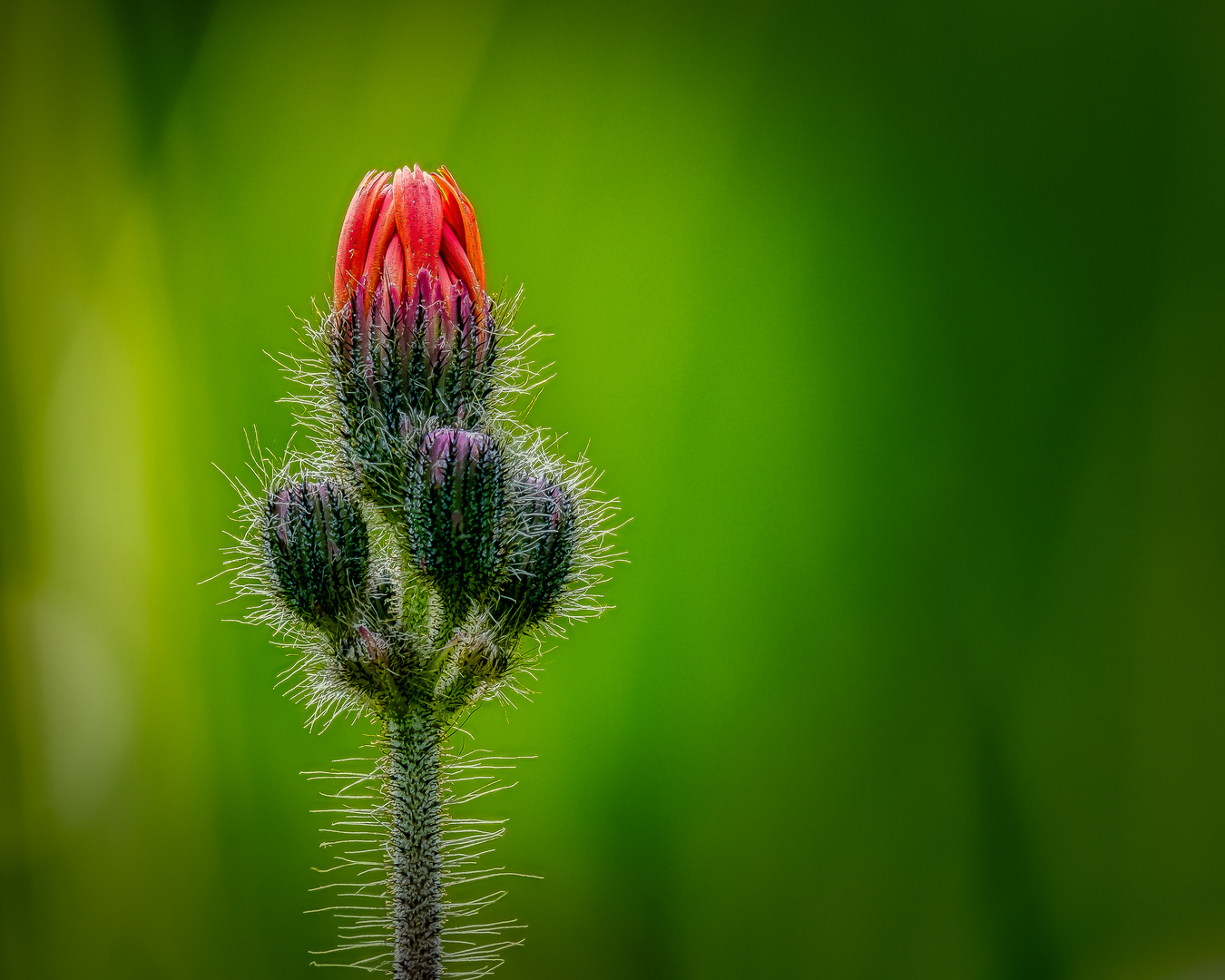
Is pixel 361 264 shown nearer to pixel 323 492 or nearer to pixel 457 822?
pixel 323 492

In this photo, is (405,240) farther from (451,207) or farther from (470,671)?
(470,671)

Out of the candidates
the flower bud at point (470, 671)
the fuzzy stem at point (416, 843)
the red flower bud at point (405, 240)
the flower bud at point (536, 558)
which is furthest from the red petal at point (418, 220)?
the fuzzy stem at point (416, 843)

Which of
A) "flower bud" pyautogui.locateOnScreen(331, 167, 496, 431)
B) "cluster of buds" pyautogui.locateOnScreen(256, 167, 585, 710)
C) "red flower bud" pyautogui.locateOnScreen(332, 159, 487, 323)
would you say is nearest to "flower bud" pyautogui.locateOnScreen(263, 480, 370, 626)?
"cluster of buds" pyautogui.locateOnScreen(256, 167, 585, 710)

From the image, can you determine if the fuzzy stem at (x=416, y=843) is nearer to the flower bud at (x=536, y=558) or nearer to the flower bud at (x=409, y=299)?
the flower bud at (x=536, y=558)

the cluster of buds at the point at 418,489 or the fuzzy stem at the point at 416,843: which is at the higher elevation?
the cluster of buds at the point at 418,489

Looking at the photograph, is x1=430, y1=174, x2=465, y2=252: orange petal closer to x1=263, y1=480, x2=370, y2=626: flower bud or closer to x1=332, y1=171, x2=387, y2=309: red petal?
x1=332, y1=171, x2=387, y2=309: red petal

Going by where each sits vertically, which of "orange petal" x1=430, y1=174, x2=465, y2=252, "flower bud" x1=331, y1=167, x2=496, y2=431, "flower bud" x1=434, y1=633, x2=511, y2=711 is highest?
"orange petal" x1=430, y1=174, x2=465, y2=252

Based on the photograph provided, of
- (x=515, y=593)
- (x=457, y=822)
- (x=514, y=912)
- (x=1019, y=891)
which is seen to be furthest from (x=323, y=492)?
(x=1019, y=891)
